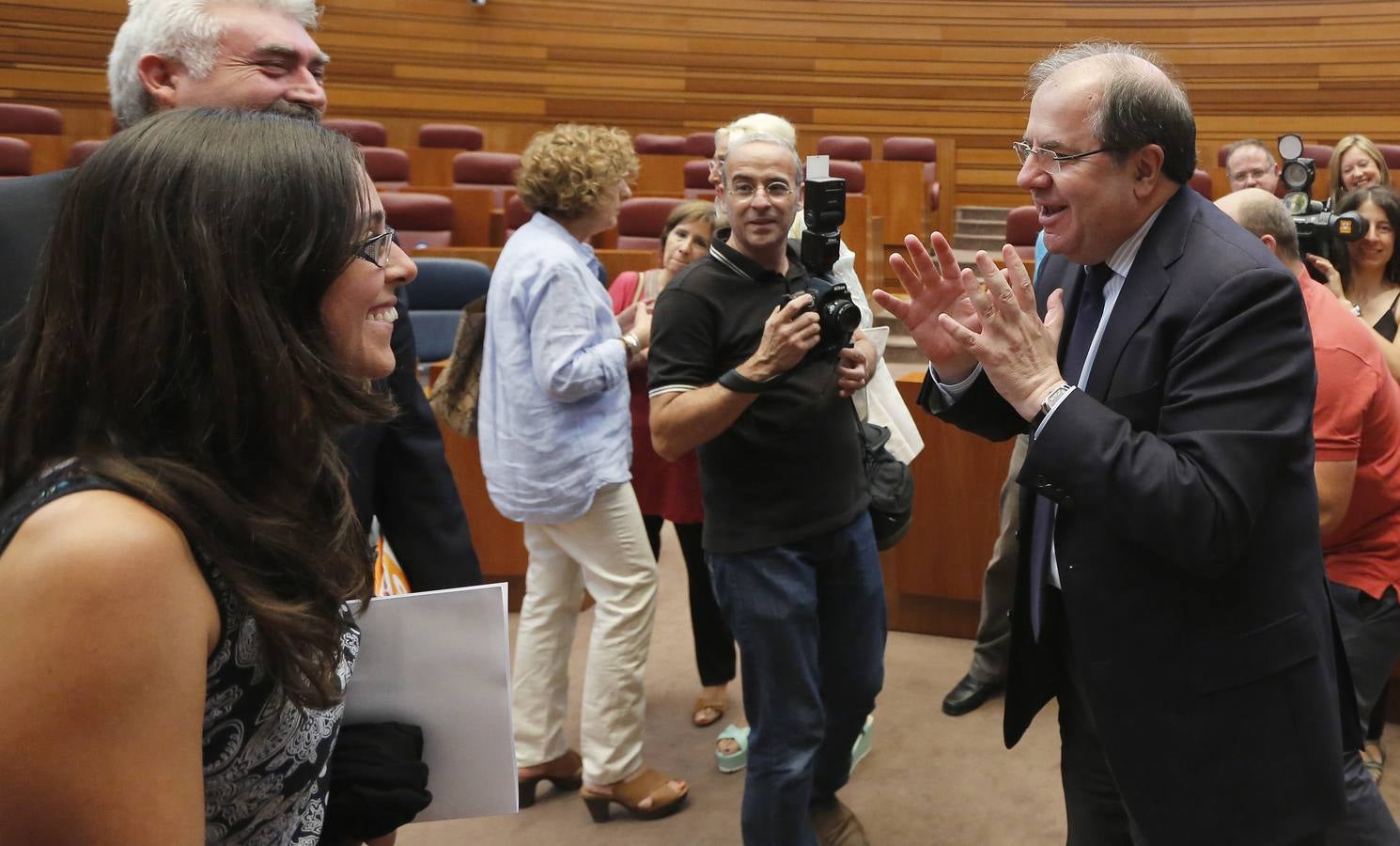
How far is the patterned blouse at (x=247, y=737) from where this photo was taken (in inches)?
29.4

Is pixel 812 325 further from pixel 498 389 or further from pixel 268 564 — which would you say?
pixel 268 564

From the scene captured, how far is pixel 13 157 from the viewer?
5.80 meters

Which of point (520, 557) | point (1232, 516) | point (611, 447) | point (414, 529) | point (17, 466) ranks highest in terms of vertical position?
point (17, 466)

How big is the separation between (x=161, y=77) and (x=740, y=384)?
3.18 feet

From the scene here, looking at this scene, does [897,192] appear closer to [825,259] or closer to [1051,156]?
[825,259]

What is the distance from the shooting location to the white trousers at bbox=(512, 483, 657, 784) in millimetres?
2482

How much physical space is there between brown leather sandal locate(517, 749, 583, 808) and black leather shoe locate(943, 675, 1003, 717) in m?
1.00

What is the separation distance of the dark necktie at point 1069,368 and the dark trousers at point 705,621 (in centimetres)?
137

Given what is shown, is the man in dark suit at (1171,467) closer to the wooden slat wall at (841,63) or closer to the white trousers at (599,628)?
the white trousers at (599,628)

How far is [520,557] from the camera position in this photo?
362 cm

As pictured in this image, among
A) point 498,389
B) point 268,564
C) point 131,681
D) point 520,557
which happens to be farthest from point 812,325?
point 520,557

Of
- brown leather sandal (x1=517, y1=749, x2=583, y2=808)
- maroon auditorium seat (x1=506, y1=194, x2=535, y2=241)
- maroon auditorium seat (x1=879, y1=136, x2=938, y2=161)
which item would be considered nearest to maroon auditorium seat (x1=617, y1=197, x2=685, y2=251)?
maroon auditorium seat (x1=506, y1=194, x2=535, y2=241)

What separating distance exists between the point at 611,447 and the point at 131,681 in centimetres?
175

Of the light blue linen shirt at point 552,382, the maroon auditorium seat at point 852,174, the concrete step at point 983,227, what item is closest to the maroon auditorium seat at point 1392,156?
the concrete step at point 983,227
